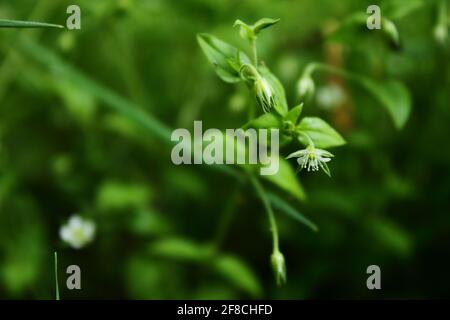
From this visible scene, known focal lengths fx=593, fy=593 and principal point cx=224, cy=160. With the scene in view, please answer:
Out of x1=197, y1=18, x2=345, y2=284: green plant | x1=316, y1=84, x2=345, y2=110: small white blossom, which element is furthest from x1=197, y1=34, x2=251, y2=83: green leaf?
x1=316, y1=84, x2=345, y2=110: small white blossom

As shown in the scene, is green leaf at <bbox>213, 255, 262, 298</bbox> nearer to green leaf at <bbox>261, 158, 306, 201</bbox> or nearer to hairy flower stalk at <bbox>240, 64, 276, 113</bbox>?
green leaf at <bbox>261, 158, 306, 201</bbox>

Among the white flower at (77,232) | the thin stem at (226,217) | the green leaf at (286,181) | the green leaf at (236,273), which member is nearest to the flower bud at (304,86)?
the green leaf at (286,181)

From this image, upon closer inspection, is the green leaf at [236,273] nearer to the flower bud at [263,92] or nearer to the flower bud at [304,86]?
the flower bud at [304,86]

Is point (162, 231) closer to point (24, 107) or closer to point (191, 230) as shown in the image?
point (191, 230)

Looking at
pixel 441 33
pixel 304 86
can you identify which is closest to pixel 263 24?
pixel 304 86

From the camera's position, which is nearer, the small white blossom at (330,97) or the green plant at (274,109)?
the green plant at (274,109)

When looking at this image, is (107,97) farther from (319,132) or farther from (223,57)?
(319,132)
